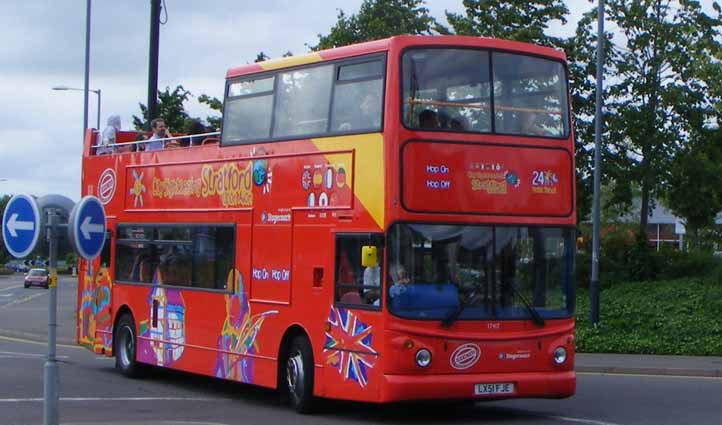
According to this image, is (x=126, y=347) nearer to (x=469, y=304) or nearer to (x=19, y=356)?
(x=19, y=356)

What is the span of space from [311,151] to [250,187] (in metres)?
1.70

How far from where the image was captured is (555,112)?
15.0 metres

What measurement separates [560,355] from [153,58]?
496 inches

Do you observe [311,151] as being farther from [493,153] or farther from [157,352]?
[157,352]

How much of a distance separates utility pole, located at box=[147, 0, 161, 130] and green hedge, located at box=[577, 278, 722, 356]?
402 inches

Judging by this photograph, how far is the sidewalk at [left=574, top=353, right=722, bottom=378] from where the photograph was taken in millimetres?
22016

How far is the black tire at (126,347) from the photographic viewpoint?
20.2 metres

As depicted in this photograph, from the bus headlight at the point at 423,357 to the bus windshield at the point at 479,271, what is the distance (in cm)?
39

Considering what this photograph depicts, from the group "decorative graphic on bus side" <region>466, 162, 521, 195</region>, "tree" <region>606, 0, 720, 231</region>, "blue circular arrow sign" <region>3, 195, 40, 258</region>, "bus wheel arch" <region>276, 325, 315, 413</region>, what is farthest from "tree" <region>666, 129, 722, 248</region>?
"blue circular arrow sign" <region>3, 195, 40, 258</region>

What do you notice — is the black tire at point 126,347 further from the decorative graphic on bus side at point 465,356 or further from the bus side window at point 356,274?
the decorative graphic on bus side at point 465,356

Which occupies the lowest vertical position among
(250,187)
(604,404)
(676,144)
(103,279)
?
(604,404)

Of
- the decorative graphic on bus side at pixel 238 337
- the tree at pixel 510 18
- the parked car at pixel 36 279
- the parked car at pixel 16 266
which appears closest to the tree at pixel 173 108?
the tree at pixel 510 18

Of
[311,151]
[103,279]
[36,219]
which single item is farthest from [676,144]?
[36,219]

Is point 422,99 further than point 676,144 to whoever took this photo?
No
